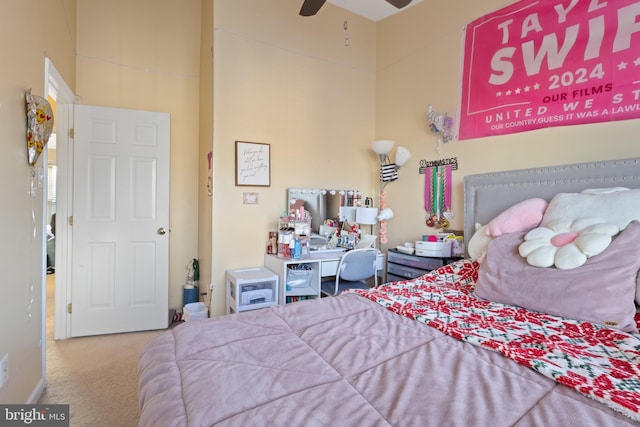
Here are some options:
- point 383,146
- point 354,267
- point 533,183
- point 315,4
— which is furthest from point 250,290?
point 533,183

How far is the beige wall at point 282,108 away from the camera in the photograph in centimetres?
289

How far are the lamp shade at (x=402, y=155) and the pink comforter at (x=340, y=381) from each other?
6.98 feet

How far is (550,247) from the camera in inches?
63.1

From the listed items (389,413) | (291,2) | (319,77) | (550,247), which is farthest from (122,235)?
(550,247)

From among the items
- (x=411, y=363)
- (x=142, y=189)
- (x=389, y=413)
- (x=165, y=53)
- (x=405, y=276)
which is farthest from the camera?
(x=165, y=53)

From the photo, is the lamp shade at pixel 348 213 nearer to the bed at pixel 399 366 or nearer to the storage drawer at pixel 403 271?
the storage drawer at pixel 403 271

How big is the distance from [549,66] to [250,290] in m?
2.74

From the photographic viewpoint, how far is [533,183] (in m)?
2.16

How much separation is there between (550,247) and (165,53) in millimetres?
3711

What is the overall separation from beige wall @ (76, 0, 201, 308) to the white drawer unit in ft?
3.12

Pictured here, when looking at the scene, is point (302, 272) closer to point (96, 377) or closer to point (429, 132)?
point (96, 377)

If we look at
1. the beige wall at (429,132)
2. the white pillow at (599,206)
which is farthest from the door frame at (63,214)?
the white pillow at (599,206)

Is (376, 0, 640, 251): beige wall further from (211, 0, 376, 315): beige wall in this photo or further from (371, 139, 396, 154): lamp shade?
(211, 0, 376, 315): beige wall

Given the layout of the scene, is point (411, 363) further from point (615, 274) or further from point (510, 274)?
point (615, 274)
